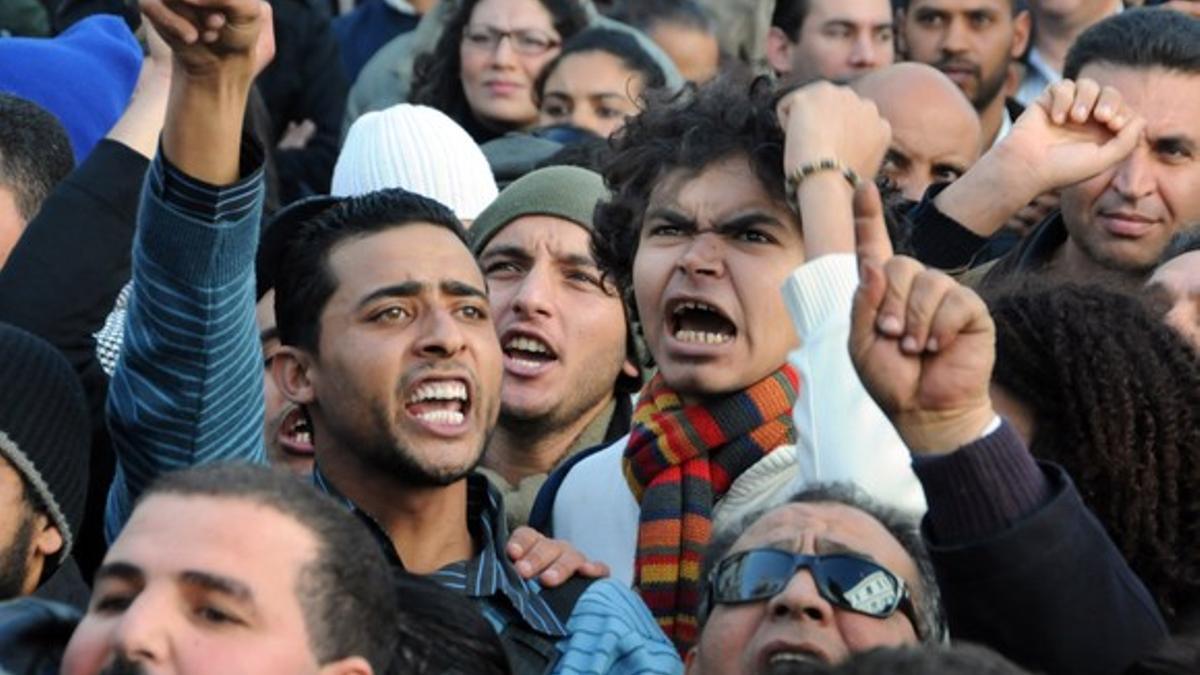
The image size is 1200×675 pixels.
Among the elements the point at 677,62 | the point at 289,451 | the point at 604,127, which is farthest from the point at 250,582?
the point at 677,62

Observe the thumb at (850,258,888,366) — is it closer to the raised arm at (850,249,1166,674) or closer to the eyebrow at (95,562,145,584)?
the raised arm at (850,249,1166,674)

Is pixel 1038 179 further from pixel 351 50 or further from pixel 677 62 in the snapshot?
pixel 351 50

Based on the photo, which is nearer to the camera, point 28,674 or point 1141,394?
point 28,674

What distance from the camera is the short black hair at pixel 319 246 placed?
17.9ft

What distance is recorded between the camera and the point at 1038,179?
5.55 metres

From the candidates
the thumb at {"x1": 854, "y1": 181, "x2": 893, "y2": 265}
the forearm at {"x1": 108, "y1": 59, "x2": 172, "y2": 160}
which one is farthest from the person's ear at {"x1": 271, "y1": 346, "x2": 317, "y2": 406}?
the thumb at {"x1": 854, "y1": 181, "x2": 893, "y2": 265}

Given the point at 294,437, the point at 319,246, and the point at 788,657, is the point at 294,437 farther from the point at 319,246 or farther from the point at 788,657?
the point at 788,657

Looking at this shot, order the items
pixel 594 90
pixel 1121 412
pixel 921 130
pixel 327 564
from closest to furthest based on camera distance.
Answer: pixel 327 564 → pixel 1121 412 → pixel 921 130 → pixel 594 90

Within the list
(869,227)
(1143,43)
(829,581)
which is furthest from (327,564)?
(1143,43)

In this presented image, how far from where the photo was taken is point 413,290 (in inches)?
213

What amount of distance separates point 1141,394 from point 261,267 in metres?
1.99

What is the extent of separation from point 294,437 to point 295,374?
0.85 metres

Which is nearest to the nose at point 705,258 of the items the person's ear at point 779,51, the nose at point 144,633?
the nose at point 144,633

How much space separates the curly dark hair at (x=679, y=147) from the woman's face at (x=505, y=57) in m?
2.98
